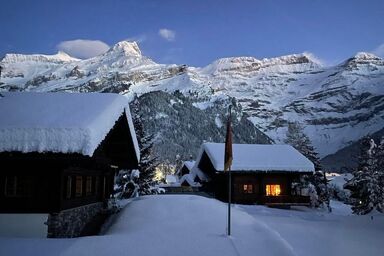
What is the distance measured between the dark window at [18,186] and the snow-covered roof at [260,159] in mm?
22195

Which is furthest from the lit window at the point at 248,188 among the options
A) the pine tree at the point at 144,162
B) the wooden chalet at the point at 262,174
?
the pine tree at the point at 144,162

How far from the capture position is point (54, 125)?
39.9ft

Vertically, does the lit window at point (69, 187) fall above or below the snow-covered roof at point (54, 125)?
below

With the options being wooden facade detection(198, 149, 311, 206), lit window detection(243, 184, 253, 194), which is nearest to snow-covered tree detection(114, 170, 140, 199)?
wooden facade detection(198, 149, 311, 206)

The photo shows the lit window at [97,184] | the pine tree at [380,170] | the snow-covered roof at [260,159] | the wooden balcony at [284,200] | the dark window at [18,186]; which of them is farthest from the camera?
the wooden balcony at [284,200]

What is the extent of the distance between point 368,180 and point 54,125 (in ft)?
99.5

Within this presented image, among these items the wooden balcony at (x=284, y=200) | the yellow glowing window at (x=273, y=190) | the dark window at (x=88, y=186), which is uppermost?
the dark window at (x=88, y=186)

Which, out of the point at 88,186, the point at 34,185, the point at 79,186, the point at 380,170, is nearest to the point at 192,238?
the point at 34,185

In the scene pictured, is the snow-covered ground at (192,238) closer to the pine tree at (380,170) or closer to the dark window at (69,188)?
the dark window at (69,188)

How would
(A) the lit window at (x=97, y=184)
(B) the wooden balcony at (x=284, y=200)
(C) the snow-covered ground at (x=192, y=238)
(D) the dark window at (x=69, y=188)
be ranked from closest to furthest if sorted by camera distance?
(C) the snow-covered ground at (x=192, y=238)
(D) the dark window at (x=69, y=188)
(A) the lit window at (x=97, y=184)
(B) the wooden balcony at (x=284, y=200)

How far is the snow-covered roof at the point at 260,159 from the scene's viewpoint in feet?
117

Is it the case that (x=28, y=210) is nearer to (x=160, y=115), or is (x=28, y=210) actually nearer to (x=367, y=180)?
(x=367, y=180)

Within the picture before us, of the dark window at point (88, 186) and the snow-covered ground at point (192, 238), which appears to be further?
the dark window at point (88, 186)

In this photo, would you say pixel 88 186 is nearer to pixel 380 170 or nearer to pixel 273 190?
pixel 273 190
